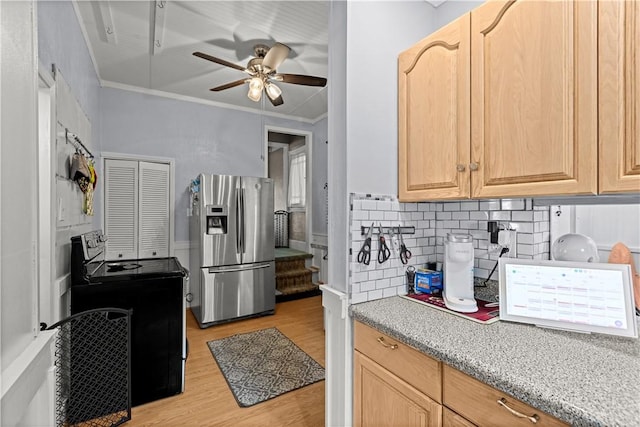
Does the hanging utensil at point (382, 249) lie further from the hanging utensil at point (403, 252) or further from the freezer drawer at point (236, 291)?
the freezer drawer at point (236, 291)

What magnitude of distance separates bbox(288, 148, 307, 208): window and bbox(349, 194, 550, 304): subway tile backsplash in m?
3.50

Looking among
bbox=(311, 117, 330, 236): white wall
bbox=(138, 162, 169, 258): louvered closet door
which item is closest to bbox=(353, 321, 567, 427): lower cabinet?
bbox=(138, 162, 169, 258): louvered closet door

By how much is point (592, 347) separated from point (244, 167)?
13.5 feet

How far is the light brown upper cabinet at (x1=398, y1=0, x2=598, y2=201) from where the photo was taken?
0.99m

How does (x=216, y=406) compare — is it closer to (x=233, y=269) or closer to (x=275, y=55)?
(x=233, y=269)

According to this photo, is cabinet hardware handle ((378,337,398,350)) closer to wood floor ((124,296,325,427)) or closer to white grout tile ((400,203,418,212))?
white grout tile ((400,203,418,212))

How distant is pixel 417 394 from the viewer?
3.47ft

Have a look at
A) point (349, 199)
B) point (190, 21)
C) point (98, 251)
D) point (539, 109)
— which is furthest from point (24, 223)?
point (190, 21)

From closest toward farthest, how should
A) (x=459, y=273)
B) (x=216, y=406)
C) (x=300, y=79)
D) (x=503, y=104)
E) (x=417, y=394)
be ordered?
1. (x=417, y=394)
2. (x=503, y=104)
3. (x=459, y=273)
4. (x=216, y=406)
5. (x=300, y=79)

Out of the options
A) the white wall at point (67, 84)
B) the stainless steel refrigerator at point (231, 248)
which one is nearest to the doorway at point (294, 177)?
the stainless steel refrigerator at point (231, 248)

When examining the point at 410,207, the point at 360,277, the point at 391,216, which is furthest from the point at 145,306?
the point at 410,207

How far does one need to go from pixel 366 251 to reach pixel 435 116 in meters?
0.72

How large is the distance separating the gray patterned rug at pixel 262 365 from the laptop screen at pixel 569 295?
1.66 m

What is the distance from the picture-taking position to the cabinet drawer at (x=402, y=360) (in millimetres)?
1005
